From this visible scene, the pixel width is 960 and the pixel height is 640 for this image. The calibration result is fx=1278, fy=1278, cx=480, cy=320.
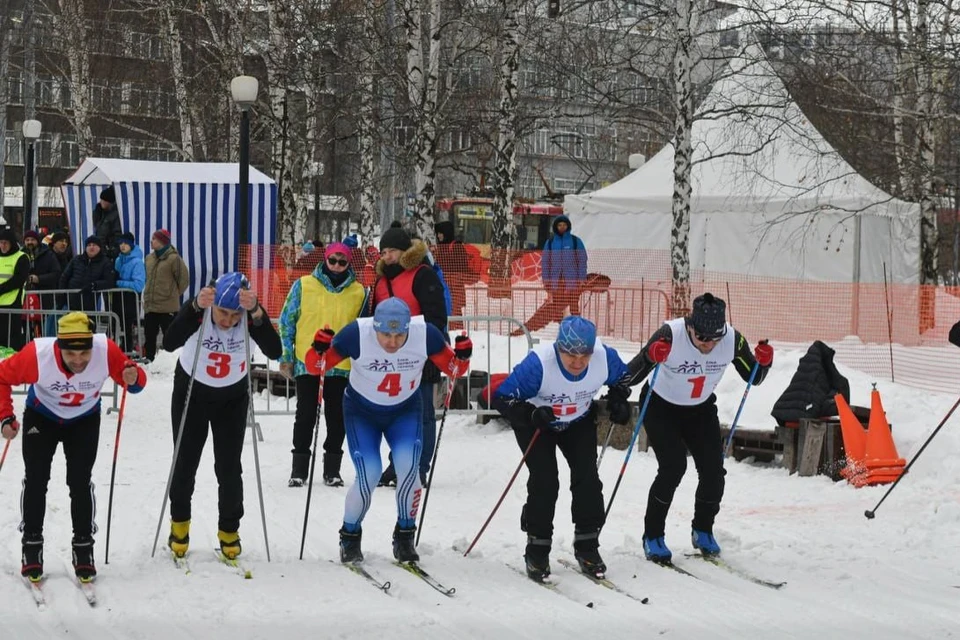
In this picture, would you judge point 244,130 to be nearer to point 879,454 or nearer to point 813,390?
point 813,390

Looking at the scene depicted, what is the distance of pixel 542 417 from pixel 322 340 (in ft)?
4.61

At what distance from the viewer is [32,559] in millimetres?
6734

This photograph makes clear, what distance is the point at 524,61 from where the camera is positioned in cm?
2578

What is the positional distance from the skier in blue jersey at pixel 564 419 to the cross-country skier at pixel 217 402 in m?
1.51

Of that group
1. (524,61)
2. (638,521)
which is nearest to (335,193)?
(524,61)

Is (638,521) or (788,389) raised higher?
(788,389)

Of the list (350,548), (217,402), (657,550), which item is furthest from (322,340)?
(657,550)

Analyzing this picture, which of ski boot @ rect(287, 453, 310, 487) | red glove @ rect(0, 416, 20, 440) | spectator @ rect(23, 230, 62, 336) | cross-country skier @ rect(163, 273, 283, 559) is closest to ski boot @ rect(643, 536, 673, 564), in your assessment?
cross-country skier @ rect(163, 273, 283, 559)

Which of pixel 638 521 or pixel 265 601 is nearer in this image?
pixel 265 601

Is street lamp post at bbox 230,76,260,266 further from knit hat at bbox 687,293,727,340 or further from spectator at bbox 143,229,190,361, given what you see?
knit hat at bbox 687,293,727,340

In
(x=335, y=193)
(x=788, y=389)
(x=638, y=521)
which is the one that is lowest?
(x=638, y=521)

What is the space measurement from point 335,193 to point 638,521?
37688 mm

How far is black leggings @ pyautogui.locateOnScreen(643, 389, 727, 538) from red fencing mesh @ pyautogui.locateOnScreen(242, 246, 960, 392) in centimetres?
579

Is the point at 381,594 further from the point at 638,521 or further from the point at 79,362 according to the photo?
the point at 638,521
